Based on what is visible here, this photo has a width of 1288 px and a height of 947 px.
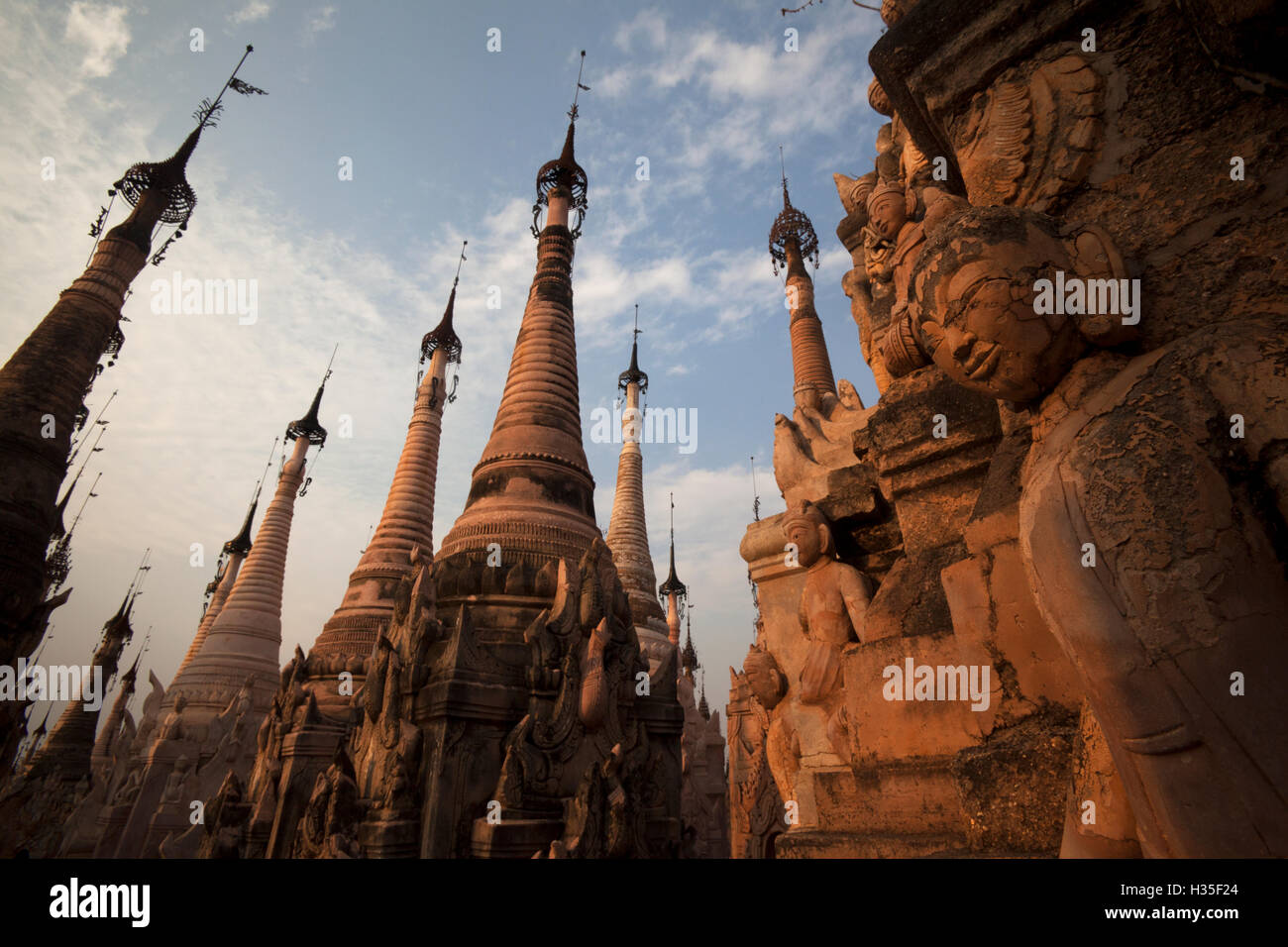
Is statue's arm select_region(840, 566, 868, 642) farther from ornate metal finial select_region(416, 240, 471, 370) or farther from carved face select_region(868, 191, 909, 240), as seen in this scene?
ornate metal finial select_region(416, 240, 471, 370)

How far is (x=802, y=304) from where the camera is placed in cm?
1956

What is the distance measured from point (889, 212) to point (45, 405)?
51.1ft

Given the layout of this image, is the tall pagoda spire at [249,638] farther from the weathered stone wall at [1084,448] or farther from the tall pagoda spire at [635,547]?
the weathered stone wall at [1084,448]

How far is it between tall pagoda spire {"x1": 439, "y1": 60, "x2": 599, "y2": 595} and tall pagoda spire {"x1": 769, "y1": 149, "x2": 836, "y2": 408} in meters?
4.60

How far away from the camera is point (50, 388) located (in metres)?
12.6

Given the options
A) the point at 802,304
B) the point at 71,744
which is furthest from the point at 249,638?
the point at 802,304

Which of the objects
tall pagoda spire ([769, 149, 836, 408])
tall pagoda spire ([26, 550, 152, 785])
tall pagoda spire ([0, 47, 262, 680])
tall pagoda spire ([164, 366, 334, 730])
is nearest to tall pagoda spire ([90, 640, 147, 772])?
tall pagoda spire ([26, 550, 152, 785])

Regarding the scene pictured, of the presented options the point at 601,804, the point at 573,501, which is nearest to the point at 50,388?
the point at 573,501

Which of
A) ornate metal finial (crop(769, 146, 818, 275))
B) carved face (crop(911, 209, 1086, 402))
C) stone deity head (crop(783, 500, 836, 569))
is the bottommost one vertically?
stone deity head (crop(783, 500, 836, 569))

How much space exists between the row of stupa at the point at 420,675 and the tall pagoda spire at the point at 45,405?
0.04 meters

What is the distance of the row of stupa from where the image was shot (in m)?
7.83

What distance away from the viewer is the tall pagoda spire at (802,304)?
1692cm

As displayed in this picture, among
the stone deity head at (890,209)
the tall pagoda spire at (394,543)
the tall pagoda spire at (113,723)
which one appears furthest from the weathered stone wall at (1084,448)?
the tall pagoda spire at (113,723)
